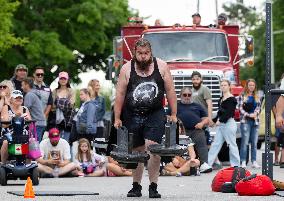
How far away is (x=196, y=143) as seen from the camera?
2411 cm

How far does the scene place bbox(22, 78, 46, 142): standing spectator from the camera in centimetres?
2266

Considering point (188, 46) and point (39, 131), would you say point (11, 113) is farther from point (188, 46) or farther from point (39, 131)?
point (188, 46)

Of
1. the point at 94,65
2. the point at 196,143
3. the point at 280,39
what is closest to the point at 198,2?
the point at 196,143

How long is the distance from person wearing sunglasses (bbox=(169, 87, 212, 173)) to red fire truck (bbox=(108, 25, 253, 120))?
8.32ft

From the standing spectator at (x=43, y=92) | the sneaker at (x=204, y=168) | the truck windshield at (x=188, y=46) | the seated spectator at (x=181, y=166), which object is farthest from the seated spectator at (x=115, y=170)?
the truck windshield at (x=188, y=46)

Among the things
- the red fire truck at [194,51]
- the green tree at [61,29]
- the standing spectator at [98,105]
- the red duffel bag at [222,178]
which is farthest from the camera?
the green tree at [61,29]

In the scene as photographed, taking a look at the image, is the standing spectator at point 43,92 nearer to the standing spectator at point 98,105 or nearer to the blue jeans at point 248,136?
the standing spectator at point 98,105

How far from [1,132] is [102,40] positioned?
116 ft

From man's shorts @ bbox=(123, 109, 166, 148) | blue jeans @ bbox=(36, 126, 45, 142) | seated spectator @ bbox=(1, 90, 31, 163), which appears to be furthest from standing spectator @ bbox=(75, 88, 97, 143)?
man's shorts @ bbox=(123, 109, 166, 148)

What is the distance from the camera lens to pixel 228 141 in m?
24.1

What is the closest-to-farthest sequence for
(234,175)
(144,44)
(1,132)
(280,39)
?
(144,44) → (234,175) → (1,132) → (280,39)

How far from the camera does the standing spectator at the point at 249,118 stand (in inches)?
1020

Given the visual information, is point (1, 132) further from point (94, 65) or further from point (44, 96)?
point (94, 65)

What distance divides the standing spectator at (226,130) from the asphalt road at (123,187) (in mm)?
899
